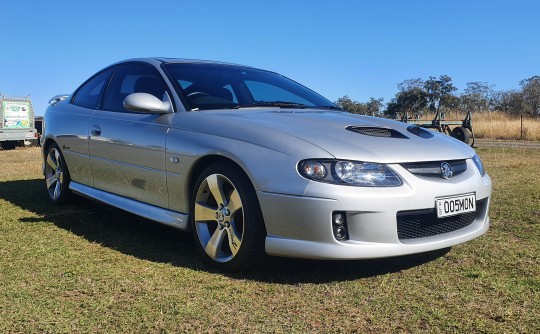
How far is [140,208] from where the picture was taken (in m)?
3.74

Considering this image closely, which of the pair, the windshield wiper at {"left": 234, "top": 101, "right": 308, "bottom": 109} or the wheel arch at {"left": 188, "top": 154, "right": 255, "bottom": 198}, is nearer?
the wheel arch at {"left": 188, "top": 154, "right": 255, "bottom": 198}

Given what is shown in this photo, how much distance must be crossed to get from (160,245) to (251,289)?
1.23 metres

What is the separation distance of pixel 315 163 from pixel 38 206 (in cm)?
381

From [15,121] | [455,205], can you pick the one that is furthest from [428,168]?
[15,121]

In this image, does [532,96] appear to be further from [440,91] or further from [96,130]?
[96,130]

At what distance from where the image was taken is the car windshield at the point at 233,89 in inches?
145

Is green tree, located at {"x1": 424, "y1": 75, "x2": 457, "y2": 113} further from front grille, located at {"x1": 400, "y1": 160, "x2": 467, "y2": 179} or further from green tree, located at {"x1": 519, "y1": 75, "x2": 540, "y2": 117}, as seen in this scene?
front grille, located at {"x1": 400, "y1": 160, "x2": 467, "y2": 179}

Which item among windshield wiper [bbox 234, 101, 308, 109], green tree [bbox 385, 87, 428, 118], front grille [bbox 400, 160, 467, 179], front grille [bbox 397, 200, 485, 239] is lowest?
front grille [bbox 397, 200, 485, 239]

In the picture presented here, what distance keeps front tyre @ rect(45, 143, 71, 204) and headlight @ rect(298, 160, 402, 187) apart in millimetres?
3268

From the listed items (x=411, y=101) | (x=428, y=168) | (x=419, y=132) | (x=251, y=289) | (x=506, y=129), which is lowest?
(x=251, y=289)

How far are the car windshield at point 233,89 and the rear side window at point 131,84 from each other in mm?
148

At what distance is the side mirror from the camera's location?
11.5 feet

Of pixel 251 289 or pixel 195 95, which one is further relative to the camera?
pixel 195 95

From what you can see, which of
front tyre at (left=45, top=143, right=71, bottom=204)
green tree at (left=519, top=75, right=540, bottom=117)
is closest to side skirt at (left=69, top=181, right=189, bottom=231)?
front tyre at (left=45, top=143, right=71, bottom=204)
